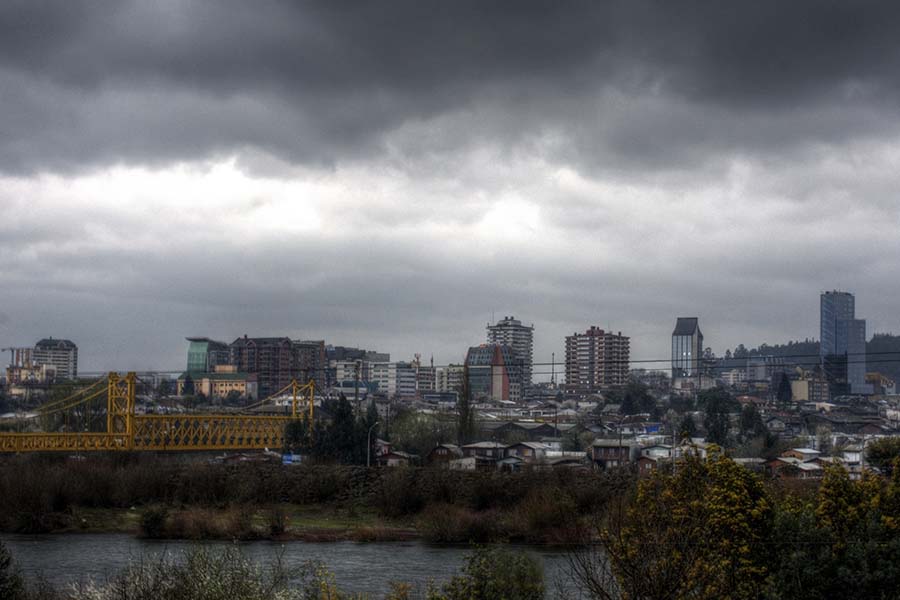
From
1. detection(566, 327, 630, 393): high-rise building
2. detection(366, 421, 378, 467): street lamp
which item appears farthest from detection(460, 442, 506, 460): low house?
detection(566, 327, 630, 393): high-rise building

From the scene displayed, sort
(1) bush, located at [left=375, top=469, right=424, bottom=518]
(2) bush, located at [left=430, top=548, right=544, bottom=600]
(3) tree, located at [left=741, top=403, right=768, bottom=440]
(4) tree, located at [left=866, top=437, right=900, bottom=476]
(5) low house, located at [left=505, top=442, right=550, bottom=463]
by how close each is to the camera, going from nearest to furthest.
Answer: (2) bush, located at [left=430, top=548, right=544, bottom=600]
(4) tree, located at [left=866, top=437, right=900, bottom=476]
(1) bush, located at [left=375, top=469, right=424, bottom=518]
(5) low house, located at [left=505, top=442, right=550, bottom=463]
(3) tree, located at [left=741, top=403, right=768, bottom=440]

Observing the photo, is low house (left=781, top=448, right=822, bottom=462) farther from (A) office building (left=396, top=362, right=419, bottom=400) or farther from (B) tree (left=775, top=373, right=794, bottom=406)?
(A) office building (left=396, top=362, right=419, bottom=400)

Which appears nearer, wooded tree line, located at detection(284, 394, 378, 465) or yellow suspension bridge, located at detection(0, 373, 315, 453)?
yellow suspension bridge, located at detection(0, 373, 315, 453)

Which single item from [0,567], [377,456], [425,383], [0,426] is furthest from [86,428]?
[425,383]

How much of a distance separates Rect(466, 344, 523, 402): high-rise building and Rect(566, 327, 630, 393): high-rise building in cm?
879

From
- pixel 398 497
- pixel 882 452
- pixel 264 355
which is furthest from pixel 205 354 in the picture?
pixel 882 452

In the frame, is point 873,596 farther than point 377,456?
No

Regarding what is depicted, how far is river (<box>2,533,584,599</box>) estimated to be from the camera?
25.1m

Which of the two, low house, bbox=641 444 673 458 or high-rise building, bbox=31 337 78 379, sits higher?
high-rise building, bbox=31 337 78 379

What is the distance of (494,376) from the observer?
14550cm

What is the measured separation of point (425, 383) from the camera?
17988 cm

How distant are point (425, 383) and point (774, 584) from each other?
16623cm

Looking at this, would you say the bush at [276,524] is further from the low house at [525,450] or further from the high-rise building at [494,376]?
the high-rise building at [494,376]

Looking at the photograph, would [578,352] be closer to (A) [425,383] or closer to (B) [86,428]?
(A) [425,383]
